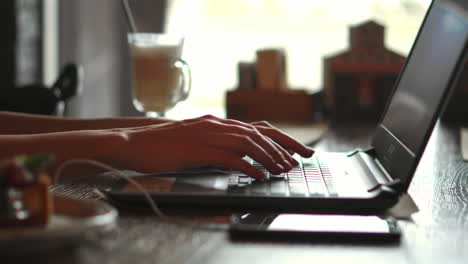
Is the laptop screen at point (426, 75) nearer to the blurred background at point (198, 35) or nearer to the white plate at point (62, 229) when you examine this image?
the white plate at point (62, 229)

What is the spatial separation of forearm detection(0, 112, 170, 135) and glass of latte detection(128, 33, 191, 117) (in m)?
0.34

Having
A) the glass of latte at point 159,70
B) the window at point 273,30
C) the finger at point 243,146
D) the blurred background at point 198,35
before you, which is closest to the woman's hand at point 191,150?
the finger at point 243,146

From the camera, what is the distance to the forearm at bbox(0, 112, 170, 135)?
1.15m

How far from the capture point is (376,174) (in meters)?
0.88

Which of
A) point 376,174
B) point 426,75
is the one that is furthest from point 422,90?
point 376,174

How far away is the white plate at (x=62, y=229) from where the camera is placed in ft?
1.64

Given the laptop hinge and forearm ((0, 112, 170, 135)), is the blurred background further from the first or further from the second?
the laptop hinge

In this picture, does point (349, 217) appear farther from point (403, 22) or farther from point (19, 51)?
point (403, 22)

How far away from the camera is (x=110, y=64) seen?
4.02 m

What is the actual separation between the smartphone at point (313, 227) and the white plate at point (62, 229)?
0.15 meters

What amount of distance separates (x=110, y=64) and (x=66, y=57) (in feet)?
0.92

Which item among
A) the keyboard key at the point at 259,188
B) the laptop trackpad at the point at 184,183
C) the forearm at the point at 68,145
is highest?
the forearm at the point at 68,145

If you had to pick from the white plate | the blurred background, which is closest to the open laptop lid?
the white plate

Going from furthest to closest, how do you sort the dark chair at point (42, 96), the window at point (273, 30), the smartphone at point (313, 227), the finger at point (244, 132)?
the window at point (273, 30)
the dark chair at point (42, 96)
the finger at point (244, 132)
the smartphone at point (313, 227)
